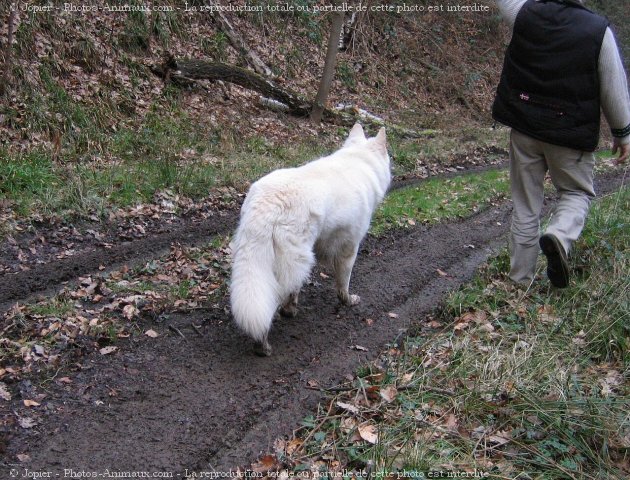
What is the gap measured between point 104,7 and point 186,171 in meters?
5.86

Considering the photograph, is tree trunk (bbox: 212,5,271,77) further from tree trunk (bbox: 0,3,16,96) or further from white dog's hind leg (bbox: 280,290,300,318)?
white dog's hind leg (bbox: 280,290,300,318)

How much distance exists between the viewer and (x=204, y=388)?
12.7 feet

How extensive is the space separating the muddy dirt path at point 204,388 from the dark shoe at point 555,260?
118 centimetres

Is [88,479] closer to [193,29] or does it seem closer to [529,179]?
[529,179]

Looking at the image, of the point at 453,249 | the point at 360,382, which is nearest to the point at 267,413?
the point at 360,382

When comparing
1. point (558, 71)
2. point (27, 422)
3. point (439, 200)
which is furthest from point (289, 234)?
point (439, 200)

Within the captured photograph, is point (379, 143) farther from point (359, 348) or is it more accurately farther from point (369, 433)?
point (369, 433)

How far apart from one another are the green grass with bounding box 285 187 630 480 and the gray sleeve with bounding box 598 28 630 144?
1382 millimetres

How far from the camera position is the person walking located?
438cm

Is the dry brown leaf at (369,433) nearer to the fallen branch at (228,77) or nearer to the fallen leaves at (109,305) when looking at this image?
the fallen leaves at (109,305)

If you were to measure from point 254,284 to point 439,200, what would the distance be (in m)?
5.74

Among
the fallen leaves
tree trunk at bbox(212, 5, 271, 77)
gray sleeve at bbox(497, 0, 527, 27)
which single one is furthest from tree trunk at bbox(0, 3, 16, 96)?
gray sleeve at bbox(497, 0, 527, 27)

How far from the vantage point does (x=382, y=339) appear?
4719 millimetres

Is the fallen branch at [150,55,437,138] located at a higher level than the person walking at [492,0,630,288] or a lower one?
lower
